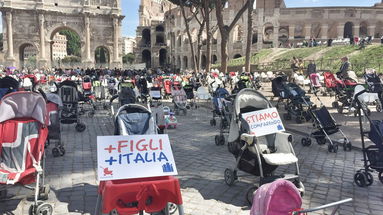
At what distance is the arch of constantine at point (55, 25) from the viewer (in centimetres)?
4878

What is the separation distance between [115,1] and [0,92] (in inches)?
1909

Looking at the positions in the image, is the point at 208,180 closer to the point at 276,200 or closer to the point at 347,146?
the point at 276,200

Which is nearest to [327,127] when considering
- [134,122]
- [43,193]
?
[134,122]

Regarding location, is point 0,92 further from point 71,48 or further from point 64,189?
point 71,48

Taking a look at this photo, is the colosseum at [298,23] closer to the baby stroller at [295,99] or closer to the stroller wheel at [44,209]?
the baby stroller at [295,99]

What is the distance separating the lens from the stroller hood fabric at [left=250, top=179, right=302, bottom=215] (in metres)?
2.31

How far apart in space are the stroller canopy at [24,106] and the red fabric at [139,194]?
208cm

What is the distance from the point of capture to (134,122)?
14.6 ft

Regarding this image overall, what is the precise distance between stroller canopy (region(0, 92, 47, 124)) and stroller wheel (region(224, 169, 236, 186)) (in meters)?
2.83

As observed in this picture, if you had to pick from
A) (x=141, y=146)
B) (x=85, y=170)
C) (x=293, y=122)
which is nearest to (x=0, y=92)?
(x=85, y=170)

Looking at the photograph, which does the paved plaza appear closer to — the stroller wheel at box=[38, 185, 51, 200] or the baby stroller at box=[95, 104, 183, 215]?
the stroller wheel at box=[38, 185, 51, 200]

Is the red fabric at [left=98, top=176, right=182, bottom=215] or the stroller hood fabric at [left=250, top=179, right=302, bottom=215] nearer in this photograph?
the stroller hood fabric at [left=250, top=179, right=302, bottom=215]

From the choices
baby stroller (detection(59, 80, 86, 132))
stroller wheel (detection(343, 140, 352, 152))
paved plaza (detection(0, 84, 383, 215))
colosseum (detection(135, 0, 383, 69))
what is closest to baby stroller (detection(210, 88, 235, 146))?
paved plaza (detection(0, 84, 383, 215))

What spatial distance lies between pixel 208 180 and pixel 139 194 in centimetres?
264
